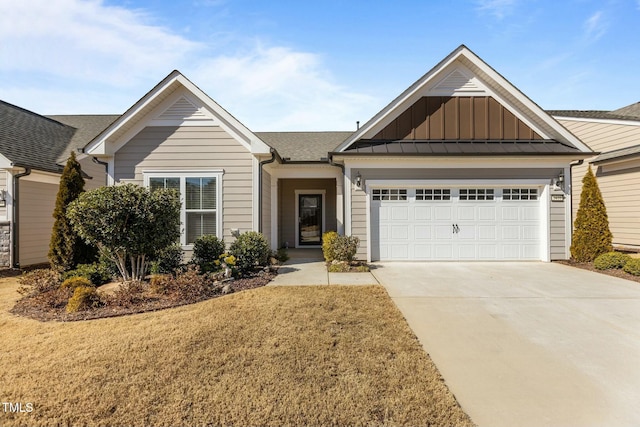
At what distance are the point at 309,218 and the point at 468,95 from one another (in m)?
7.20

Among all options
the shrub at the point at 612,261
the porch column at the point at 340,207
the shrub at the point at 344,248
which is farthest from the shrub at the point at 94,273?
the shrub at the point at 612,261

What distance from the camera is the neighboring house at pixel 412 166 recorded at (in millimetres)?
8594

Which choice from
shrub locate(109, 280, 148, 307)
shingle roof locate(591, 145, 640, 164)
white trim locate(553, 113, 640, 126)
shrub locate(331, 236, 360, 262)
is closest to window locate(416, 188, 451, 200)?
shrub locate(331, 236, 360, 262)

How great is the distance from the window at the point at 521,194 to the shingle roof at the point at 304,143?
18.9 ft

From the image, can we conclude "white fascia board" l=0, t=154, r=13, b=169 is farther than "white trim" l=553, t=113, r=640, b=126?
No

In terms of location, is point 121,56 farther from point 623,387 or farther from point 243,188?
point 623,387

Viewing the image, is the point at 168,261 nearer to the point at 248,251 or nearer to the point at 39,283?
the point at 248,251

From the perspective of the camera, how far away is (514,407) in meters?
2.54

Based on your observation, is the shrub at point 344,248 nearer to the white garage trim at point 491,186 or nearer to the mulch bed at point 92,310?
the white garage trim at point 491,186

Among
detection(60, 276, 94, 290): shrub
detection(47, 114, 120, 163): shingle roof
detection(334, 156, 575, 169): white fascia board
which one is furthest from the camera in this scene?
detection(47, 114, 120, 163): shingle roof

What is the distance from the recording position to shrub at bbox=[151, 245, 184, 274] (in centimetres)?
712

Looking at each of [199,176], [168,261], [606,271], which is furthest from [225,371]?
[606,271]

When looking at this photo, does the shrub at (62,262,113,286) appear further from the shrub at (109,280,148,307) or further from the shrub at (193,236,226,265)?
the shrub at (193,236,226,265)

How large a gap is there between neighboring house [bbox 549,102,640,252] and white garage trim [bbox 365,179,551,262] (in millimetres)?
2733
